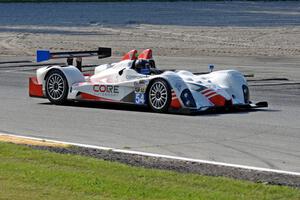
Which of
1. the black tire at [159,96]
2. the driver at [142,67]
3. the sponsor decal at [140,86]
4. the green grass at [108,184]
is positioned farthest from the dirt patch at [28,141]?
the driver at [142,67]

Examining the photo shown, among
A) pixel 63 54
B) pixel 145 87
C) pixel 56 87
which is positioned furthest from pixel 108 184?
pixel 63 54

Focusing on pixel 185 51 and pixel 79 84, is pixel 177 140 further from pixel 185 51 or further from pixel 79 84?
pixel 185 51

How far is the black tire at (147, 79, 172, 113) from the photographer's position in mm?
15010

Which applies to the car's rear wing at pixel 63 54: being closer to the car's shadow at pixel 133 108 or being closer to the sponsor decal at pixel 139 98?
the car's shadow at pixel 133 108

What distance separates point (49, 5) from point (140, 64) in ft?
151

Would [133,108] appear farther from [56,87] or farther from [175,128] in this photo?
[175,128]

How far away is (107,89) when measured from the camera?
1592 centimetres

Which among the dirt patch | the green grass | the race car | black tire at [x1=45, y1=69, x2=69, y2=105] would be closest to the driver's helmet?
the race car

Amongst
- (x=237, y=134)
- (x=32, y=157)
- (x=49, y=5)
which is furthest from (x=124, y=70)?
(x=49, y=5)

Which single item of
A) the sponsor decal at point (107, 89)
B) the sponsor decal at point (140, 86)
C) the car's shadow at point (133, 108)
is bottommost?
the car's shadow at point (133, 108)

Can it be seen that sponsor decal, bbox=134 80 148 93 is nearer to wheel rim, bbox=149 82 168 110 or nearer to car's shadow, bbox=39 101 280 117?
wheel rim, bbox=149 82 168 110

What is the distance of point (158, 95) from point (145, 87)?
11.2 inches

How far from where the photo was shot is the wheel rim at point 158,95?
15.1 meters

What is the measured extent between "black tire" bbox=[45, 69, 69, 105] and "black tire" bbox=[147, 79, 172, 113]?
1.82 m
